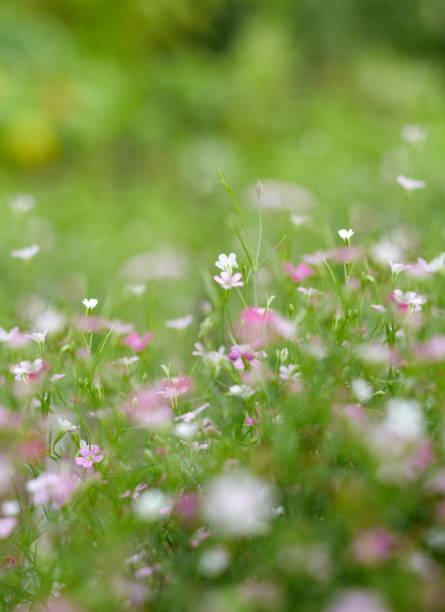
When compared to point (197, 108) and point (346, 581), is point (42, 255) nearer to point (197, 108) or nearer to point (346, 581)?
point (346, 581)

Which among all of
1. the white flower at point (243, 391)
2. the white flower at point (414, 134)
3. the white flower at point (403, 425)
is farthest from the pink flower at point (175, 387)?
the white flower at point (414, 134)

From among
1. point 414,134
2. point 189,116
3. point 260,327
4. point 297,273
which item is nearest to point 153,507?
point 260,327

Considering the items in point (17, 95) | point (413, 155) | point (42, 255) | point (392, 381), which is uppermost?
point (392, 381)

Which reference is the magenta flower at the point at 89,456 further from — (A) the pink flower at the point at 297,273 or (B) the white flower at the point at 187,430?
(A) the pink flower at the point at 297,273

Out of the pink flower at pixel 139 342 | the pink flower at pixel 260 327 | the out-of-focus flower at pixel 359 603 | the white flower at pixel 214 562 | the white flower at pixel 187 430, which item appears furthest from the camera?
the pink flower at pixel 139 342

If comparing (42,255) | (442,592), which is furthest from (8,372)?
(42,255)

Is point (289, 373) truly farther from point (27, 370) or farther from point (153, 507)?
point (27, 370)

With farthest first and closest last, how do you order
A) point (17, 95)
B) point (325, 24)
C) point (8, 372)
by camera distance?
point (325, 24) → point (17, 95) → point (8, 372)
